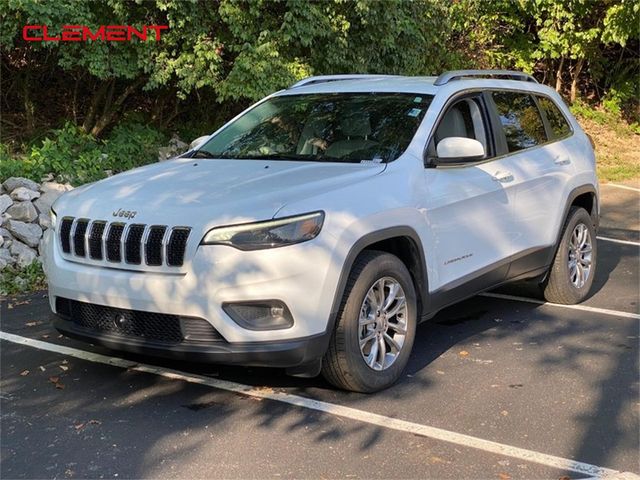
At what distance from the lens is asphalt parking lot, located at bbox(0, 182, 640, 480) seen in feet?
12.2

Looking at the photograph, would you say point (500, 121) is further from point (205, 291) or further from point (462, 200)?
point (205, 291)

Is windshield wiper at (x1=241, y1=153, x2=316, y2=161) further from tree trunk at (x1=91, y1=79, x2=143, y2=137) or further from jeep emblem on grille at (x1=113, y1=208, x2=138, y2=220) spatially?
tree trunk at (x1=91, y1=79, x2=143, y2=137)

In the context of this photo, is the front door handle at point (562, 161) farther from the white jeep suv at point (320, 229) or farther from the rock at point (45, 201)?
the rock at point (45, 201)

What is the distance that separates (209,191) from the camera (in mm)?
4438

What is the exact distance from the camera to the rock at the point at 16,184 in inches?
315

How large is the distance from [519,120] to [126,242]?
130 inches

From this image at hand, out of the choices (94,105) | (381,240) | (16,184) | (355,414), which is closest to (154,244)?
(381,240)

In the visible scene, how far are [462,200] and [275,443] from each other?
6.76 feet

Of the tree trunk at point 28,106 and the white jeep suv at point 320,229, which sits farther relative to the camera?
the tree trunk at point 28,106

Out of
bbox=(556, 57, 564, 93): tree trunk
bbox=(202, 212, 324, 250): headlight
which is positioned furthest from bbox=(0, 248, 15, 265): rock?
bbox=(556, 57, 564, 93): tree trunk

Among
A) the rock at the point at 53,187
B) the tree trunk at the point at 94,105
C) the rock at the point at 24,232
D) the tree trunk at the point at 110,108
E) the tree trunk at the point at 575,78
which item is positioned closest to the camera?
the rock at the point at 24,232

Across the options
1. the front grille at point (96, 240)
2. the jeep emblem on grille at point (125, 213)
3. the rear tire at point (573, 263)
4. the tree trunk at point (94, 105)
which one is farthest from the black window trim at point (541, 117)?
the tree trunk at point (94, 105)

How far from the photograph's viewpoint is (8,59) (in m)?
11.1

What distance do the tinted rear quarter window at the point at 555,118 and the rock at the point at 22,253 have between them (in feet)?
15.4
